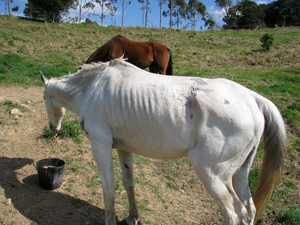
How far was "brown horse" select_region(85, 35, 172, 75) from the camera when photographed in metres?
6.55

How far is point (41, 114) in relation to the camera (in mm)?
5746

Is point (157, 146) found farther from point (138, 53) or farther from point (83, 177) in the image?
point (138, 53)

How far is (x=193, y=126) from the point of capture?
7.48ft

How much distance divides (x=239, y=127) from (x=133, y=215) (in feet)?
6.64

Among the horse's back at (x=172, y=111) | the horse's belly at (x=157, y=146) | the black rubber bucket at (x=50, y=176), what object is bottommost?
the black rubber bucket at (x=50, y=176)

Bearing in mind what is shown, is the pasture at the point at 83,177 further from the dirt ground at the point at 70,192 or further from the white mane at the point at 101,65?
the white mane at the point at 101,65

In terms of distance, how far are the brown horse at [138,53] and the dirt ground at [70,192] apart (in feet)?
8.84

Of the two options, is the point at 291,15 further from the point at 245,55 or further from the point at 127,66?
the point at 127,66

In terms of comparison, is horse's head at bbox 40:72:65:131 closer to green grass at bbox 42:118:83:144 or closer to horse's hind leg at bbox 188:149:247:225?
green grass at bbox 42:118:83:144

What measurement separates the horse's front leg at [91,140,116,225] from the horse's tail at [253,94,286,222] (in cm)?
175

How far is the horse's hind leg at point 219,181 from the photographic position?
7.40 ft

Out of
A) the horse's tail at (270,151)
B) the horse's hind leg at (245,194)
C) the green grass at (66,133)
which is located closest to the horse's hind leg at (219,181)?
the horse's hind leg at (245,194)

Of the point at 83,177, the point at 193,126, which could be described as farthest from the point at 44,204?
the point at 193,126

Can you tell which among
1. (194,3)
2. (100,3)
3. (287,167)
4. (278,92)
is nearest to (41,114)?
(287,167)
